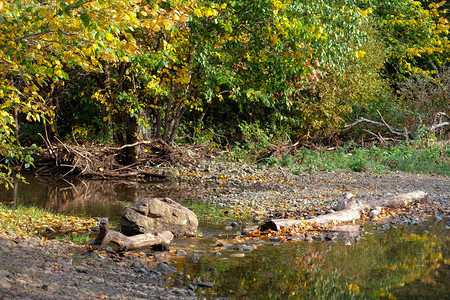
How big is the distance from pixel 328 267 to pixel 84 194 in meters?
6.59

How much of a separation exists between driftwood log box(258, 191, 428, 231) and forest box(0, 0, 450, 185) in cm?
309

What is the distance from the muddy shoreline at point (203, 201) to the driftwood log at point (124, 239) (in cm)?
22

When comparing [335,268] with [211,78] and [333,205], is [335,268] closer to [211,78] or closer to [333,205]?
[333,205]

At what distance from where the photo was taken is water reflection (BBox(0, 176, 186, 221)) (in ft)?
29.0

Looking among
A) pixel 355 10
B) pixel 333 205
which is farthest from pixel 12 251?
pixel 355 10

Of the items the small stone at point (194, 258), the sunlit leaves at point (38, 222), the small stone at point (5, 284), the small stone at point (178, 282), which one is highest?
the small stone at point (5, 284)

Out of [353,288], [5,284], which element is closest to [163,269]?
[5,284]

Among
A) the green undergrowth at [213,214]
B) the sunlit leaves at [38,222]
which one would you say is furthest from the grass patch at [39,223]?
the green undergrowth at [213,214]

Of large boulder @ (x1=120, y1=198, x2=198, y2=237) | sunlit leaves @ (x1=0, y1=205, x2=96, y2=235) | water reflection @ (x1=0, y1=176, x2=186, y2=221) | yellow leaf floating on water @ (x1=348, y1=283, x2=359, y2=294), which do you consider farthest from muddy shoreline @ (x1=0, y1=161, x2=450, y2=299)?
yellow leaf floating on water @ (x1=348, y1=283, x2=359, y2=294)

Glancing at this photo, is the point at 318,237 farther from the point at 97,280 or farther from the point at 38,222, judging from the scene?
the point at 38,222

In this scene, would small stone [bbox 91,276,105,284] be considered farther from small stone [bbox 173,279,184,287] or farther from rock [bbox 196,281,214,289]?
rock [bbox 196,281,214,289]

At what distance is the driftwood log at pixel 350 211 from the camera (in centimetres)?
698

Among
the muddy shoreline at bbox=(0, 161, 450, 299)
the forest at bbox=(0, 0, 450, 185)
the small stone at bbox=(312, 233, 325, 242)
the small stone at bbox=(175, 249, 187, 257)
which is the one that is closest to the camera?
the muddy shoreline at bbox=(0, 161, 450, 299)

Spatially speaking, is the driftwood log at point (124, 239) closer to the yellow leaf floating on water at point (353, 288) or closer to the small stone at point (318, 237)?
the small stone at point (318, 237)
